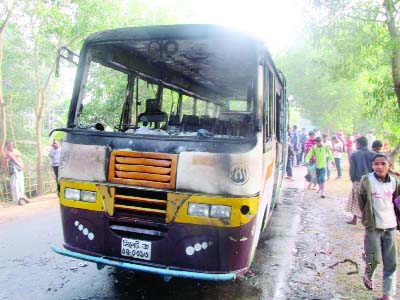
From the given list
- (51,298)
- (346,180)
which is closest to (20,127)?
(346,180)

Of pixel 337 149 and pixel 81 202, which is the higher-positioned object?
pixel 337 149

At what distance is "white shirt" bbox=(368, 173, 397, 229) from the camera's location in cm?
420

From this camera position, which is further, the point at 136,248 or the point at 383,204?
the point at 383,204

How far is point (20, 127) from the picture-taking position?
20484mm

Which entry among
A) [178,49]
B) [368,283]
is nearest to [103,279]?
[178,49]

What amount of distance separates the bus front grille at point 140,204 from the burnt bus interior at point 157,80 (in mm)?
625

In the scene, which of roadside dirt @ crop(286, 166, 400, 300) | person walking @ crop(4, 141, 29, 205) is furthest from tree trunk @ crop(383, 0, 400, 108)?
person walking @ crop(4, 141, 29, 205)

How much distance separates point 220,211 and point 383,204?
196 centimetres

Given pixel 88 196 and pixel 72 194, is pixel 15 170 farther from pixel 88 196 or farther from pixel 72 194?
pixel 88 196

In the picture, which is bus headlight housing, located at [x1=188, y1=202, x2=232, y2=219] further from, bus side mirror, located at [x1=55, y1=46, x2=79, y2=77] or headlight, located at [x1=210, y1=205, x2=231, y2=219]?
bus side mirror, located at [x1=55, y1=46, x2=79, y2=77]

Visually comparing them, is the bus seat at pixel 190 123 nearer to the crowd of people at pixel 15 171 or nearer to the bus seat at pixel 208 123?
the bus seat at pixel 208 123

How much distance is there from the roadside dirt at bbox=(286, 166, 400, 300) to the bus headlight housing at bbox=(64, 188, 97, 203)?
2.42m

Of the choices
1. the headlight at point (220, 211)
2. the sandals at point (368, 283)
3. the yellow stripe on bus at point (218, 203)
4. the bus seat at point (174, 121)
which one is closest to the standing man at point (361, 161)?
the sandals at point (368, 283)

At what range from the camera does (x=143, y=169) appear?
144 inches
